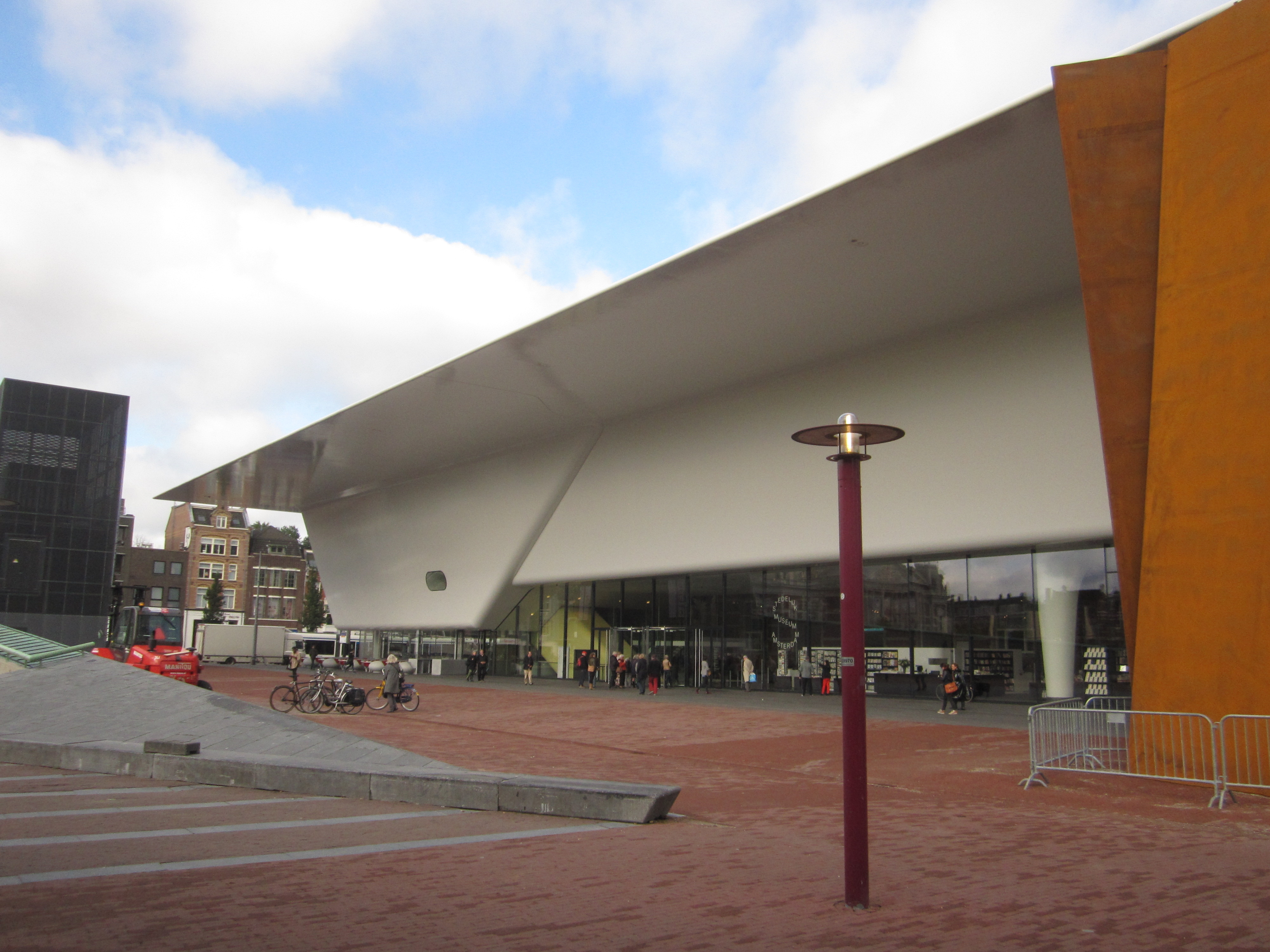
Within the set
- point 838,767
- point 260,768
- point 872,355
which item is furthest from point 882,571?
point 260,768

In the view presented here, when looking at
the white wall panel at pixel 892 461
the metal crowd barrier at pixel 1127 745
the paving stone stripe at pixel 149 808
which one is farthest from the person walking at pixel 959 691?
the paving stone stripe at pixel 149 808

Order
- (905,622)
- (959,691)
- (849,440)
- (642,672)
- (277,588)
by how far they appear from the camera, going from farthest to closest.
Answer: (277,588), (642,672), (905,622), (959,691), (849,440)

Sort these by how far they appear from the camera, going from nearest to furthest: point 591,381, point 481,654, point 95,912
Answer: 1. point 95,912
2. point 591,381
3. point 481,654

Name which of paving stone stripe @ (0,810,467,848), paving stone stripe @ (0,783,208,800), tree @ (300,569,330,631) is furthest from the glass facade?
tree @ (300,569,330,631)

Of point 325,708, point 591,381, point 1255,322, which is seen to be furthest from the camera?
point 591,381

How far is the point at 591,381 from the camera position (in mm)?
27812

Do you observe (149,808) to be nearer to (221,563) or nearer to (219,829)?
(219,829)

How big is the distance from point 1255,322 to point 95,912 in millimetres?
11446

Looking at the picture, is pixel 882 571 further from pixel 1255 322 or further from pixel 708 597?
pixel 1255 322

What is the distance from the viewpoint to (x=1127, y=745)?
37.8 feet

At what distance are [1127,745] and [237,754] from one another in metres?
10.6

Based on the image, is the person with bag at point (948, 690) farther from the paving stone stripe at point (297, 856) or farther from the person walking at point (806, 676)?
the paving stone stripe at point (297, 856)

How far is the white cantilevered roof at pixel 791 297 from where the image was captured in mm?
16328

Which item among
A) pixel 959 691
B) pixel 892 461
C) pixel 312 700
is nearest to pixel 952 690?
pixel 959 691
